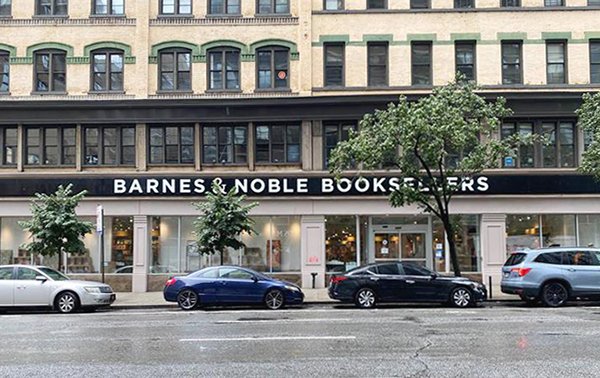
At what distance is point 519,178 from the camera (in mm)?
24172

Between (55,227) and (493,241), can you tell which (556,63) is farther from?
(55,227)

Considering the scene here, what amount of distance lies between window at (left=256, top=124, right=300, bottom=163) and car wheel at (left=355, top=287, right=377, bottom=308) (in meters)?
8.04

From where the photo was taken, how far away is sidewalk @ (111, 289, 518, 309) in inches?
763

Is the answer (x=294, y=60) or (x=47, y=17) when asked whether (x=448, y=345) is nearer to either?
(x=294, y=60)

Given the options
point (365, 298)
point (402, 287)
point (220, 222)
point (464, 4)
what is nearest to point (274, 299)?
point (365, 298)

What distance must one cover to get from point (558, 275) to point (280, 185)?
10.5 meters

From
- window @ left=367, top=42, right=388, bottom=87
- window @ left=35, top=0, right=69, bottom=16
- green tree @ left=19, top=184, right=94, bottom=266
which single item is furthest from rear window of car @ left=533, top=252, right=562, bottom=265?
window @ left=35, top=0, right=69, bottom=16

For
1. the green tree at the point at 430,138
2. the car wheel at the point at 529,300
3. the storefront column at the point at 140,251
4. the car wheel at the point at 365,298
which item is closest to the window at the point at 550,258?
the car wheel at the point at 529,300

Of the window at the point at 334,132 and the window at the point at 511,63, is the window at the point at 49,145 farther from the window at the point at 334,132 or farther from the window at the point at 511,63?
the window at the point at 511,63

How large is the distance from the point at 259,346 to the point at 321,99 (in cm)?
1463

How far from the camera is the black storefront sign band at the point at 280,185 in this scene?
24.1 metres

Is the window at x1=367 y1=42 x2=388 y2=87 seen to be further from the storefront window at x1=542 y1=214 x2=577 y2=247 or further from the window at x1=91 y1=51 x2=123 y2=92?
the window at x1=91 y1=51 x2=123 y2=92

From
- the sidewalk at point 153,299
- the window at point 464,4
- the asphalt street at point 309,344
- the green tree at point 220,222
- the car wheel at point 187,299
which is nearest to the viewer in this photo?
the asphalt street at point 309,344

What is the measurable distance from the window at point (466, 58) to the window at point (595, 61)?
4.48 meters
